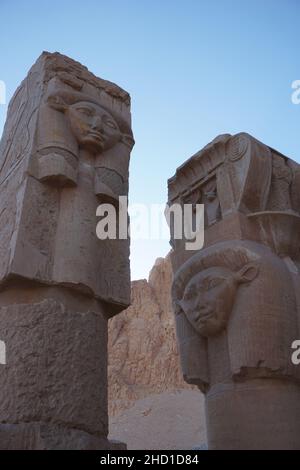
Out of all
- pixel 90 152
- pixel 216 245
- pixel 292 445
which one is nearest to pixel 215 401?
pixel 292 445

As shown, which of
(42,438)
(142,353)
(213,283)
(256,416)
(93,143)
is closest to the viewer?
(42,438)

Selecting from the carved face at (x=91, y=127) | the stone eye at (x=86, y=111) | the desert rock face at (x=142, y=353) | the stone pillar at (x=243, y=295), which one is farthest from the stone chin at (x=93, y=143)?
the desert rock face at (x=142, y=353)

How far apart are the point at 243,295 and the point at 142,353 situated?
20.3 metres

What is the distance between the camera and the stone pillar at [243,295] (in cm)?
363

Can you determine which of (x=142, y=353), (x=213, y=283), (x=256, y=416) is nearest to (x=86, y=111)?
(x=213, y=283)

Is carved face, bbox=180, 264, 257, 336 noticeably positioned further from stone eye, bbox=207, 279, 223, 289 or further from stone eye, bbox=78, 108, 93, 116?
stone eye, bbox=78, 108, 93, 116

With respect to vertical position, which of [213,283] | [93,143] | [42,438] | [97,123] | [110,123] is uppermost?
[110,123]

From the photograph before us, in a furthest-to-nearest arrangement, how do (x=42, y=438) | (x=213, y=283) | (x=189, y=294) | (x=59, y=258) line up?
(x=189, y=294), (x=213, y=283), (x=59, y=258), (x=42, y=438)

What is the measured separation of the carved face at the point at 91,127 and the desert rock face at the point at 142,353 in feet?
64.1

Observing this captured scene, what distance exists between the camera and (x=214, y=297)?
3.97 m

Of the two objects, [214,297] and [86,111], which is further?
[214,297]

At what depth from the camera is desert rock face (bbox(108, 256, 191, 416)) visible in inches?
896

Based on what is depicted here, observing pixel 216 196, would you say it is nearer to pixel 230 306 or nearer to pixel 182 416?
pixel 230 306

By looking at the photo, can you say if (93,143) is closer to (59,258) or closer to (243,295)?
(59,258)
